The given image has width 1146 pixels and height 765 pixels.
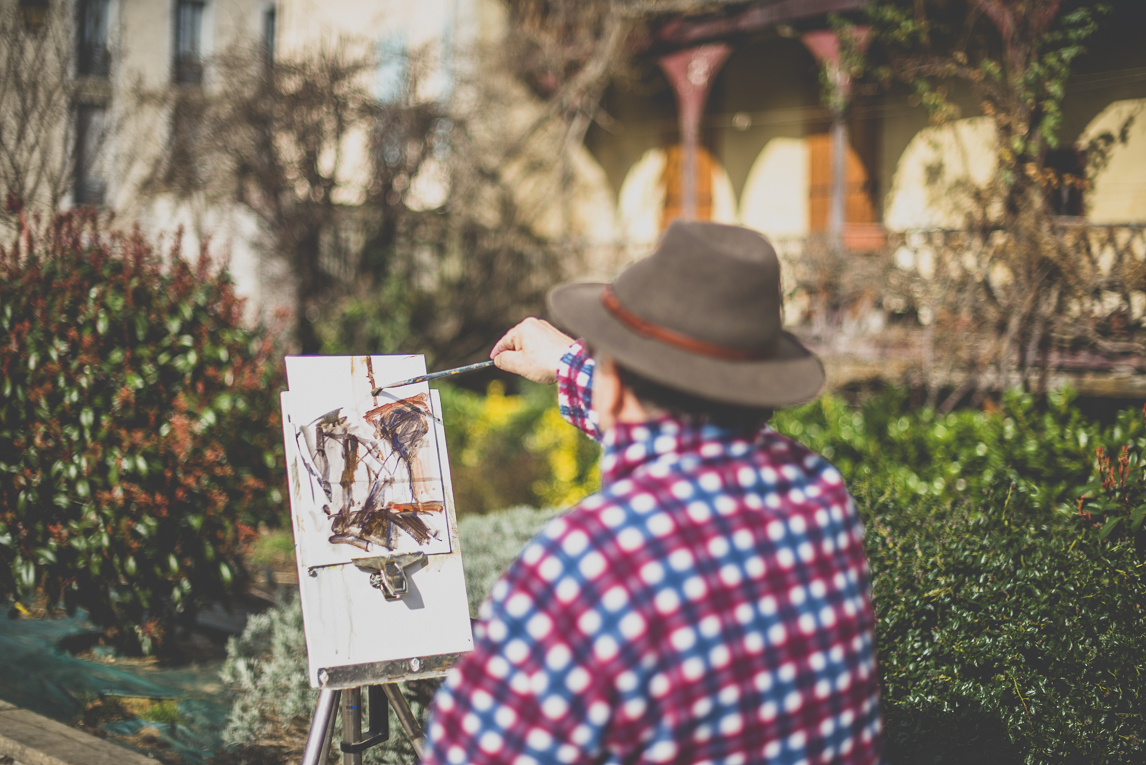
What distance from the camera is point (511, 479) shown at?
6.89 m

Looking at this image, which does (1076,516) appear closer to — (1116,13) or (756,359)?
(756,359)

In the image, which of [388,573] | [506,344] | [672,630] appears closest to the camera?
[672,630]

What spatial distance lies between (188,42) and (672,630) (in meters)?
9.25

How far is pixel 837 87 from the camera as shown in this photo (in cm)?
844

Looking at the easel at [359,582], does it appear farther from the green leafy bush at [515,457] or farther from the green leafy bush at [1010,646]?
the green leafy bush at [515,457]

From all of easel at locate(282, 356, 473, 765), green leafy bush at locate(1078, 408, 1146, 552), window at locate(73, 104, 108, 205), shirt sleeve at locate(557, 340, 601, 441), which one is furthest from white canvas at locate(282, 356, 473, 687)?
window at locate(73, 104, 108, 205)

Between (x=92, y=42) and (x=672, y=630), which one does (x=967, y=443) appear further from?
(x=92, y=42)

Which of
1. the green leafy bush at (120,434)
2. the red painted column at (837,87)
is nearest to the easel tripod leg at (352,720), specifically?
the green leafy bush at (120,434)

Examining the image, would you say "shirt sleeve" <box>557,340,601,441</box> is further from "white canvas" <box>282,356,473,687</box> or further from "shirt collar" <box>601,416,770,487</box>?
"shirt collar" <box>601,416,770,487</box>

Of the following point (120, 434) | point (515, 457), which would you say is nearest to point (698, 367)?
point (120, 434)

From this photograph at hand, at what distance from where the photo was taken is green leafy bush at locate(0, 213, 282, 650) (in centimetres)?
356

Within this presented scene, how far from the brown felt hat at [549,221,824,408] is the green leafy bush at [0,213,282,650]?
9.54 feet

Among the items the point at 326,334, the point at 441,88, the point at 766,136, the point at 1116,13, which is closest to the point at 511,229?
the point at 441,88

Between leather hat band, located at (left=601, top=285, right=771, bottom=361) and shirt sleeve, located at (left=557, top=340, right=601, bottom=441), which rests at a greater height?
leather hat band, located at (left=601, top=285, right=771, bottom=361)
